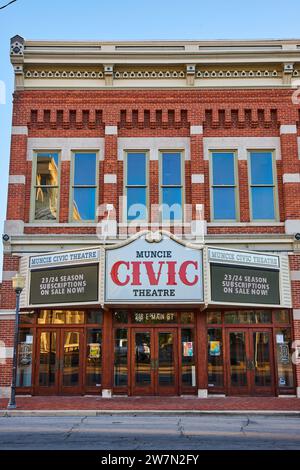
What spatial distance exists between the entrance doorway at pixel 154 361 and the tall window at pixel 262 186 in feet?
17.3

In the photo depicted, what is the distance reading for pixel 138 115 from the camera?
18.3m

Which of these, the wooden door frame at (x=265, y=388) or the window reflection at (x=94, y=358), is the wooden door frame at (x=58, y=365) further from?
the wooden door frame at (x=265, y=388)

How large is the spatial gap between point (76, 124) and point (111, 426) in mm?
10926

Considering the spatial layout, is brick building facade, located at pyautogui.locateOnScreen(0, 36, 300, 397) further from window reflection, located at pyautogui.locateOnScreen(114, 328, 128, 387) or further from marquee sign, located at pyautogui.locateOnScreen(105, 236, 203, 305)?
marquee sign, located at pyautogui.locateOnScreen(105, 236, 203, 305)

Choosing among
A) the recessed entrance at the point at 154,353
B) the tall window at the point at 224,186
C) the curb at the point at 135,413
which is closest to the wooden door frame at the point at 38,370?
the recessed entrance at the point at 154,353

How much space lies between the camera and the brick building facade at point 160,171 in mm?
16750

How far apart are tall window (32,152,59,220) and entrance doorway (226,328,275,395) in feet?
25.0

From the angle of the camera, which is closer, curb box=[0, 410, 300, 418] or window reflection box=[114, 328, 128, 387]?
curb box=[0, 410, 300, 418]

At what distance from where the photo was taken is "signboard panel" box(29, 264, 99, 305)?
1630cm

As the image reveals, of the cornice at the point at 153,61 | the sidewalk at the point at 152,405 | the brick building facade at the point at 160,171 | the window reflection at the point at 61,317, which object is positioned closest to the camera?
the sidewalk at the point at 152,405

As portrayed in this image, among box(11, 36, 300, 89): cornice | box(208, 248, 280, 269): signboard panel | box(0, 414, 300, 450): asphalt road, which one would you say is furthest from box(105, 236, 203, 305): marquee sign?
box(11, 36, 300, 89): cornice

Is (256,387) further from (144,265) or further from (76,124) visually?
(76,124)

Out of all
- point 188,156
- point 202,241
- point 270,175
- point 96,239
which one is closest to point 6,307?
point 96,239

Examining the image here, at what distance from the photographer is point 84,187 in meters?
18.0
